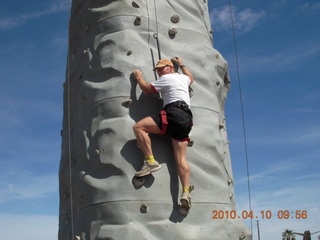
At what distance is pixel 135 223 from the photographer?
4.18m

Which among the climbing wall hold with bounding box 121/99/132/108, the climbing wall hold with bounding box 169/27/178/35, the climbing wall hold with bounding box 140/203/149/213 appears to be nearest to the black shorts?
the climbing wall hold with bounding box 121/99/132/108

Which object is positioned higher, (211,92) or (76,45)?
(76,45)

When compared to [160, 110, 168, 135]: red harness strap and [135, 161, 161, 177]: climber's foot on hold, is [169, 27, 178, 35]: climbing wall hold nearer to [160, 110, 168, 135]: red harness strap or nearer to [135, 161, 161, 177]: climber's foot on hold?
[160, 110, 168, 135]: red harness strap

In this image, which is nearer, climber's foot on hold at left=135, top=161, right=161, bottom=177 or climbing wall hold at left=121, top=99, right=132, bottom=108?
climber's foot on hold at left=135, top=161, right=161, bottom=177

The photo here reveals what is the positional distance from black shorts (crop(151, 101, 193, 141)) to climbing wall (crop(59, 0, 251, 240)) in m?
0.21

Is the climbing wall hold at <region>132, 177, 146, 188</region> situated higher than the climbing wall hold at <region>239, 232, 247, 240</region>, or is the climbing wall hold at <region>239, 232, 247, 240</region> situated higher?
the climbing wall hold at <region>132, 177, 146, 188</region>

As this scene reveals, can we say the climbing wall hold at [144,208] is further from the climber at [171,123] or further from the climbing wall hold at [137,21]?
the climbing wall hold at [137,21]

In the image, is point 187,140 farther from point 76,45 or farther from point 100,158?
point 76,45

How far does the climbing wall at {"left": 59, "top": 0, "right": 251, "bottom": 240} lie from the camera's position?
4285mm

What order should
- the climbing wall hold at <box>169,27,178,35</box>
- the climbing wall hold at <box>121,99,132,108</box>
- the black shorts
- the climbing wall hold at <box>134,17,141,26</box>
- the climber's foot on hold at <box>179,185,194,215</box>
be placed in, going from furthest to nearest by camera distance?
the climbing wall hold at <box>169,27,178,35</box> < the climbing wall hold at <box>134,17,141,26</box> < the climbing wall hold at <box>121,99,132,108</box> < the black shorts < the climber's foot on hold at <box>179,185,194,215</box>

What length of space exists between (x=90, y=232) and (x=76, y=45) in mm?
2992

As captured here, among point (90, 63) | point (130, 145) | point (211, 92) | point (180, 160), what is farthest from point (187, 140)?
point (90, 63)

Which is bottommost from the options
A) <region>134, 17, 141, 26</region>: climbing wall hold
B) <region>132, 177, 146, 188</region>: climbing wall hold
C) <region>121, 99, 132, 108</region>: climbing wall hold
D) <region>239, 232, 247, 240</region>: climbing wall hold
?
<region>239, 232, 247, 240</region>: climbing wall hold

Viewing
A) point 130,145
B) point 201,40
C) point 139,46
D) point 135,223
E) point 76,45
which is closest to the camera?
point 135,223
